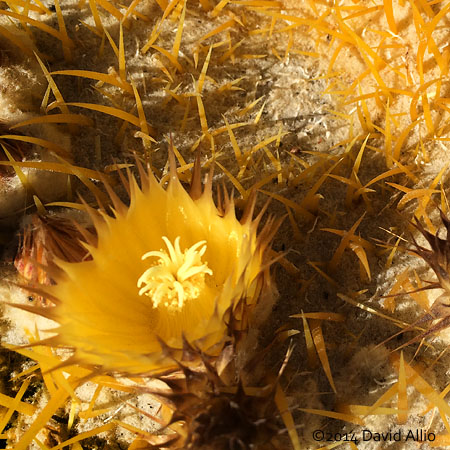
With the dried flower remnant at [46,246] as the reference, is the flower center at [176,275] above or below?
below

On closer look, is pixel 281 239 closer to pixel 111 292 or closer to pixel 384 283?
pixel 384 283

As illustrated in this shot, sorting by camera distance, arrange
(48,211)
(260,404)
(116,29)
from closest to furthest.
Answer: (260,404)
(48,211)
(116,29)

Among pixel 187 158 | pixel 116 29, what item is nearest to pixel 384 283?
pixel 187 158

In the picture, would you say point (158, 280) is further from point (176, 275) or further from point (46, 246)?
point (46, 246)

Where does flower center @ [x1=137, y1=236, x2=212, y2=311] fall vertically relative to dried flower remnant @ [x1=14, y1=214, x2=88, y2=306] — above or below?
below

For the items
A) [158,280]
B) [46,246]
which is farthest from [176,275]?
[46,246]
